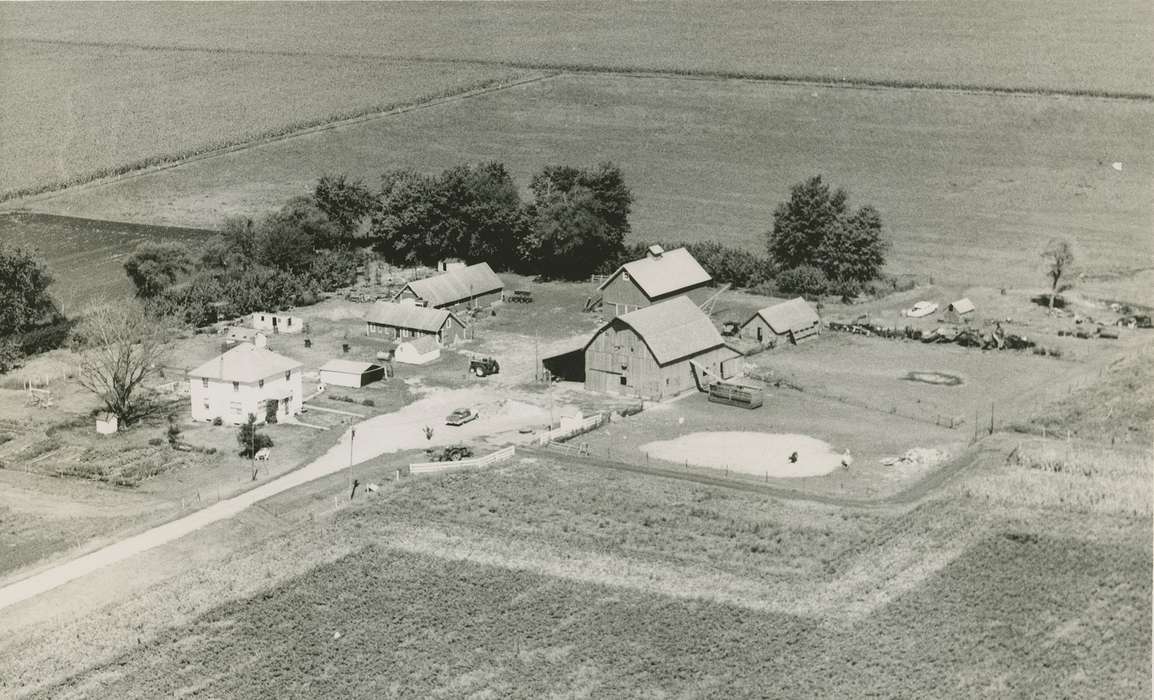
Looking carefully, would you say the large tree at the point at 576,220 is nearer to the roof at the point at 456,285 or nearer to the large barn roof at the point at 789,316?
the roof at the point at 456,285

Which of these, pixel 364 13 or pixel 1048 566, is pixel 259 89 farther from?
pixel 1048 566

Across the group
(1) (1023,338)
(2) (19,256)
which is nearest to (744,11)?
(1) (1023,338)

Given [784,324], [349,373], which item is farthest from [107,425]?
[784,324]

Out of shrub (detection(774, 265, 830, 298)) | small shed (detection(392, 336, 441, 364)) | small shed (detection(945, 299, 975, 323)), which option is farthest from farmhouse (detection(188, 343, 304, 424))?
small shed (detection(945, 299, 975, 323))

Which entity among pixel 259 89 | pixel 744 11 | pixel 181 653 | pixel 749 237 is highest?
pixel 744 11

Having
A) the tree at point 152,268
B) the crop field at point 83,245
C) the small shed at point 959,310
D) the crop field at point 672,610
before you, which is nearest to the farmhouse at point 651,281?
the small shed at point 959,310

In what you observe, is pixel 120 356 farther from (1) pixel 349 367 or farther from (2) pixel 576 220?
(2) pixel 576 220
